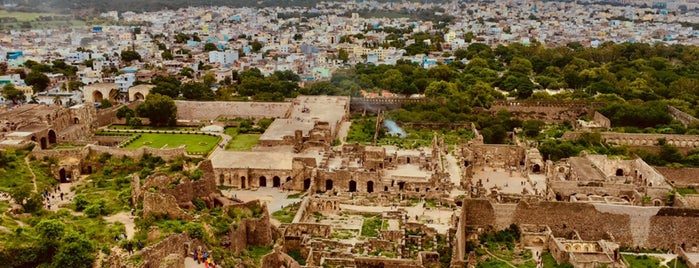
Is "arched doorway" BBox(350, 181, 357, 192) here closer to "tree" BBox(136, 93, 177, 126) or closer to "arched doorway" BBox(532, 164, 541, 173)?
"arched doorway" BBox(532, 164, 541, 173)

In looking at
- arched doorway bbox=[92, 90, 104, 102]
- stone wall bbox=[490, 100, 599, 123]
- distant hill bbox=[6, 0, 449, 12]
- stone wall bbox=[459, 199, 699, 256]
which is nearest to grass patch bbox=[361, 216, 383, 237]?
stone wall bbox=[459, 199, 699, 256]

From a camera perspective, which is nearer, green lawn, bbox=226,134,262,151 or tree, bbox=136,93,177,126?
green lawn, bbox=226,134,262,151

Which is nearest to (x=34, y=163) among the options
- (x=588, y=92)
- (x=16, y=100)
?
(x=16, y=100)

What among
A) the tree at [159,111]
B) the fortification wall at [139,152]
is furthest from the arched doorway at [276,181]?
the tree at [159,111]

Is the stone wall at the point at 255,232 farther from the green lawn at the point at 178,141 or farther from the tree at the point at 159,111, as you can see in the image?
the tree at the point at 159,111

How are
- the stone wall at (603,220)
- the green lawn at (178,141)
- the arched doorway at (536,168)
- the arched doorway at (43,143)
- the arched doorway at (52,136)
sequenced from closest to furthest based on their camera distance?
the stone wall at (603,220) < the arched doorway at (536,168) < the arched doorway at (43,143) < the arched doorway at (52,136) < the green lawn at (178,141)
